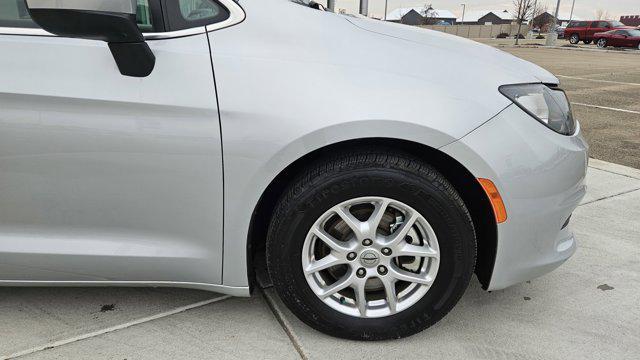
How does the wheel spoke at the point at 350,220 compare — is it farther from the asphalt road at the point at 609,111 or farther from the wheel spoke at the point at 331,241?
the asphalt road at the point at 609,111

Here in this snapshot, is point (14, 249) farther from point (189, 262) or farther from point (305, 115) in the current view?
point (305, 115)

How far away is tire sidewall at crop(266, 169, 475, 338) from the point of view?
Answer: 188cm

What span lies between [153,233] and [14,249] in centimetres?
54

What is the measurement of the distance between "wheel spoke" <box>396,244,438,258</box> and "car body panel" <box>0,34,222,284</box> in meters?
0.72

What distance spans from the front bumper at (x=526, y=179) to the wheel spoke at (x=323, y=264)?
600mm

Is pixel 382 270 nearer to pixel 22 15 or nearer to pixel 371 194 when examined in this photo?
pixel 371 194

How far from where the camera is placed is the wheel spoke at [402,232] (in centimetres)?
194

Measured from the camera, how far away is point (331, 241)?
6.48 ft

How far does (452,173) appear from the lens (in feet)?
6.70

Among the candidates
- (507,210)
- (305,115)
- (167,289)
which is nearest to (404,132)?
(305,115)

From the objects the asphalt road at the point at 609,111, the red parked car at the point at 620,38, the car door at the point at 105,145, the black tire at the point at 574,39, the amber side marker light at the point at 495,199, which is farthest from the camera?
the black tire at the point at 574,39

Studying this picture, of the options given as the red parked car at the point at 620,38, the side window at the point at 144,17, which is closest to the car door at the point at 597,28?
the red parked car at the point at 620,38

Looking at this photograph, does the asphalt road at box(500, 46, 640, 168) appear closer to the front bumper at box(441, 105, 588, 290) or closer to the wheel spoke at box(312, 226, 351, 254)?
the front bumper at box(441, 105, 588, 290)

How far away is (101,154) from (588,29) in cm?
4307
